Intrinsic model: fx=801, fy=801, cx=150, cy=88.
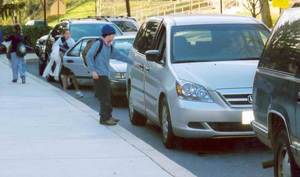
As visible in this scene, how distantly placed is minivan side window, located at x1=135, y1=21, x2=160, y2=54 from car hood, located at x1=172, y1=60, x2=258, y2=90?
1491 mm

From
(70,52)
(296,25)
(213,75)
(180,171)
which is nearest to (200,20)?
(213,75)

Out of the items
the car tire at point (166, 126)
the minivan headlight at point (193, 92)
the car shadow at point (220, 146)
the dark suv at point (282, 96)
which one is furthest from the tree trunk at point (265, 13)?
the dark suv at point (282, 96)

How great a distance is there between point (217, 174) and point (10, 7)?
42.4 meters

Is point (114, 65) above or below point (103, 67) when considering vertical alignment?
below

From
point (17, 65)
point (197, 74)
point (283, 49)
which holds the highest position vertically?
point (283, 49)

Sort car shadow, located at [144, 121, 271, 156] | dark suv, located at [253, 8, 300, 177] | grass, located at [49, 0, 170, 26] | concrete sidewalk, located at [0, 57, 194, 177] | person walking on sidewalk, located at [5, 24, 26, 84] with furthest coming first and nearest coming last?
grass, located at [49, 0, 170, 26] → person walking on sidewalk, located at [5, 24, 26, 84] → car shadow, located at [144, 121, 271, 156] → concrete sidewalk, located at [0, 57, 194, 177] → dark suv, located at [253, 8, 300, 177]

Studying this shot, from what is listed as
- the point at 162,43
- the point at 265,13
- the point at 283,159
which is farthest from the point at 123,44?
the point at 265,13

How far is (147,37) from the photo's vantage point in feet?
40.2

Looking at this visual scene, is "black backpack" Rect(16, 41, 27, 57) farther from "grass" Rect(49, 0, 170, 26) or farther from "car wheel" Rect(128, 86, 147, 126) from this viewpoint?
"grass" Rect(49, 0, 170, 26)

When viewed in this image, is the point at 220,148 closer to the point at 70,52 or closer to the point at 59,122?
the point at 59,122

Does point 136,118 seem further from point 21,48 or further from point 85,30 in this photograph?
point 85,30

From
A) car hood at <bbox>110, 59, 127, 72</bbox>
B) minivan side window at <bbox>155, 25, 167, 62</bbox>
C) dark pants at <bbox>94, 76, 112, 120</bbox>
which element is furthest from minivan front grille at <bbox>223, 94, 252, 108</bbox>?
car hood at <bbox>110, 59, 127, 72</bbox>

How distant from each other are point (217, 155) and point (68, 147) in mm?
1890

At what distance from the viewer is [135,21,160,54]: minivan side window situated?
11.9 meters
